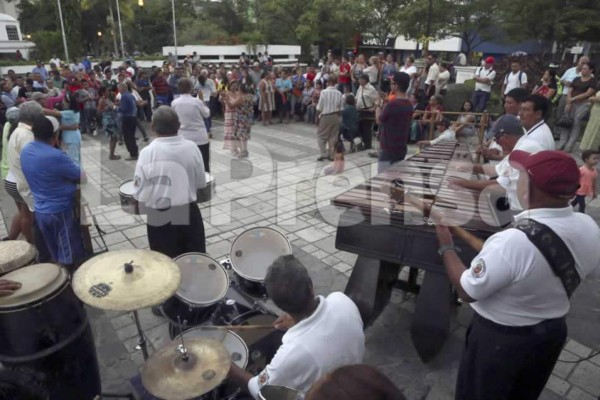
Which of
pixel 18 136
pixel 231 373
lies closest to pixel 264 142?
pixel 18 136

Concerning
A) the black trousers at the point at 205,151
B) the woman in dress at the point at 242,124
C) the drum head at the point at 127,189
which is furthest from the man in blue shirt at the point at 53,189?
the woman in dress at the point at 242,124

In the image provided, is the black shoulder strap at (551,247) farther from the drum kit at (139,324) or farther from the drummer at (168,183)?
the drummer at (168,183)

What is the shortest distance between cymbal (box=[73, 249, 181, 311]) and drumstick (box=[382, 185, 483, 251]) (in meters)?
1.80

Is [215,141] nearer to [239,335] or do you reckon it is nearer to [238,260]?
[238,260]

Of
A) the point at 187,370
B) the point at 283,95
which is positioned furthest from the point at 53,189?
the point at 283,95

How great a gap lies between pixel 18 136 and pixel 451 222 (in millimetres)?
4381

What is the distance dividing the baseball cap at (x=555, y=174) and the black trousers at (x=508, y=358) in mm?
724

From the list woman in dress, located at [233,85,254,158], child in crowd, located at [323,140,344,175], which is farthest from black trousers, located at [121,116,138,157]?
child in crowd, located at [323,140,344,175]

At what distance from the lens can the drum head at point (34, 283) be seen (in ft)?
8.47

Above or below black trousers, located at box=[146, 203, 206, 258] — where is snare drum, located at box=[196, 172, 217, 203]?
above

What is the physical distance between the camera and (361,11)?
77.7 ft

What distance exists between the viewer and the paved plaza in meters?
3.44

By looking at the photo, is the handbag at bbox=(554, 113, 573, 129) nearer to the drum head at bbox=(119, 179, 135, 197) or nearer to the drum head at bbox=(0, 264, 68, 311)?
the drum head at bbox=(119, 179, 135, 197)

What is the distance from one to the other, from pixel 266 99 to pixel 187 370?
11.7m
